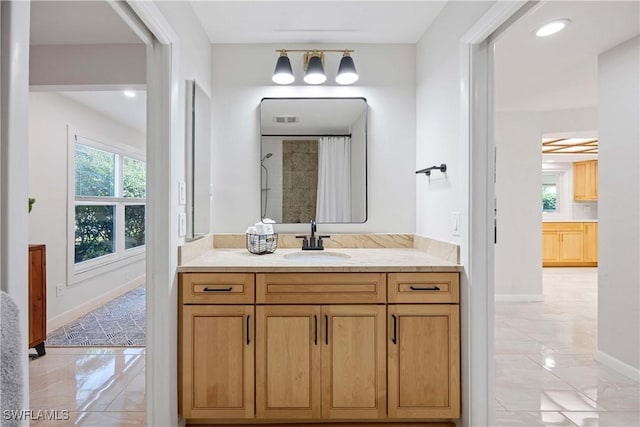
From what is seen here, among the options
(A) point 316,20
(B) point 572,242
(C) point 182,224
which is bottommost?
(B) point 572,242

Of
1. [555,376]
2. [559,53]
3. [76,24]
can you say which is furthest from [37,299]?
[559,53]

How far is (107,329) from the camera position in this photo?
338 cm

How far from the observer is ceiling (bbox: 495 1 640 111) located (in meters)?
2.15

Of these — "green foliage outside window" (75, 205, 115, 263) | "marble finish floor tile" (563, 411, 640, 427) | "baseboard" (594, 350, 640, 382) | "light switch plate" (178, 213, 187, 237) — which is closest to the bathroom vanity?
"light switch plate" (178, 213, 187, 237)

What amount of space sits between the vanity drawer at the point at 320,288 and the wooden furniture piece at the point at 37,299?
1982 mm

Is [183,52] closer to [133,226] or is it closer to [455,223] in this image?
[455,223]

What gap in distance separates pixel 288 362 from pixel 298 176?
49.2 inches

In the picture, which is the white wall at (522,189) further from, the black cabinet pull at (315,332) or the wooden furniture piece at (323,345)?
the black cabinet pull at (315,332)

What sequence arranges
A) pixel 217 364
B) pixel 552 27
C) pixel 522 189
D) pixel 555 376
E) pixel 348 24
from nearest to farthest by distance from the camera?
pixel 217 364 → pixel 348 24 → pixel 552 27 → pixel 555 376 → pixel 522 189

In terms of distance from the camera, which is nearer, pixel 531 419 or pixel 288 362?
pixel 288 362

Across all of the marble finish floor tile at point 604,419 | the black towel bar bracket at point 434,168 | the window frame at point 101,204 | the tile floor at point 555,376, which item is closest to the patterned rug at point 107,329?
the window frame at point 101,204

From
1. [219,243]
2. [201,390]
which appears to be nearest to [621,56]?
[219,243]

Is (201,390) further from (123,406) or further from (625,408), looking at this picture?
(625,408)

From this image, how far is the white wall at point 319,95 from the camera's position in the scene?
2.51 m
